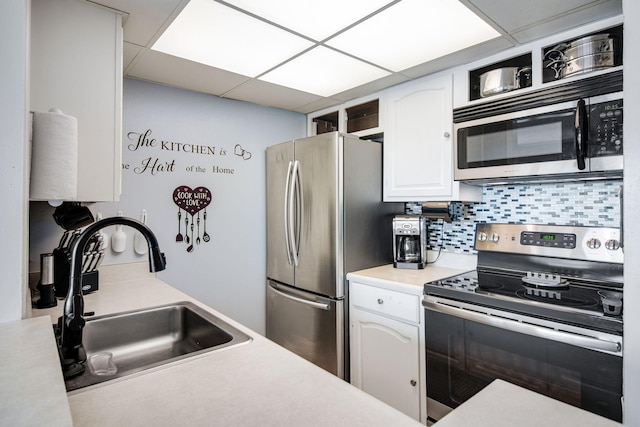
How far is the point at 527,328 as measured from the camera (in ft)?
4.84

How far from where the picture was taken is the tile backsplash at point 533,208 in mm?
1776

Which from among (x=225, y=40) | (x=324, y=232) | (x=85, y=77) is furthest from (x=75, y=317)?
(x=324, y=232)

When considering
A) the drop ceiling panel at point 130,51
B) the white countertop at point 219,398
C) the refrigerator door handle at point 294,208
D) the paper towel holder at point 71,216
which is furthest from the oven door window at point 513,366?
the drop ceiling panel at point 130,51

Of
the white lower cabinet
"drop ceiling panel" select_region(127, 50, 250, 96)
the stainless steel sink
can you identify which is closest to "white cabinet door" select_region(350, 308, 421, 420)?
the white lower cabinet

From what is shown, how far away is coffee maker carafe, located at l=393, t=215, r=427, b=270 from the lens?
2.32m

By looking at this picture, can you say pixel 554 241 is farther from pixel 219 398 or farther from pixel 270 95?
pixel 270 95

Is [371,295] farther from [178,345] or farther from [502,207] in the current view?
[178,345]

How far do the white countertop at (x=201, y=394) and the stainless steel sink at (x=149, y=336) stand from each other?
0.90 ft

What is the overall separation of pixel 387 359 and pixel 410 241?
0.78 meters

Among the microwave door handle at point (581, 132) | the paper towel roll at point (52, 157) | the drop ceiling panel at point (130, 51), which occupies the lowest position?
the paper towel roll at point (52, 157)

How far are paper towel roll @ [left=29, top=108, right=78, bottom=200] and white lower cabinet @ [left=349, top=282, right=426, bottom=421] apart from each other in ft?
5.26

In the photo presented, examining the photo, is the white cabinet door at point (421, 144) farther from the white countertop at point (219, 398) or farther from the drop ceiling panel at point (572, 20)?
the white countertop at point (219, 398)

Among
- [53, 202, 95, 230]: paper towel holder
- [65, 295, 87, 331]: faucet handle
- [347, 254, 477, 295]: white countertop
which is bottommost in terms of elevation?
[347, 254, 477, 295]: white countertop

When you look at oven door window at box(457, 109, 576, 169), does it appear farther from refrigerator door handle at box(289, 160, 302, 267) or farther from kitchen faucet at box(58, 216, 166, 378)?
kitchen faucet at box(58, 216, 166, 378)
